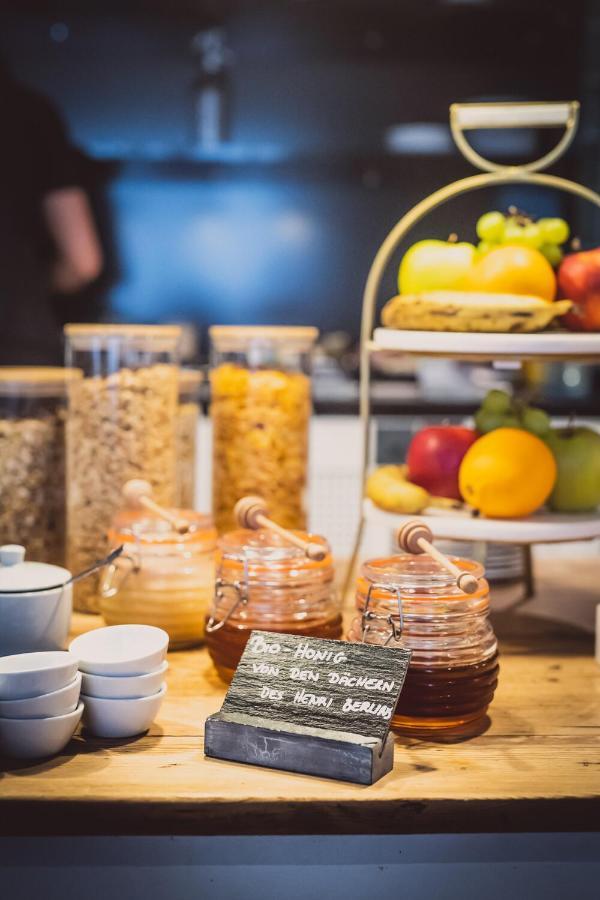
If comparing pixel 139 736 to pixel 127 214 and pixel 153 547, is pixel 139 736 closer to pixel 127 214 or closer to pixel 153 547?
pixel 153 547

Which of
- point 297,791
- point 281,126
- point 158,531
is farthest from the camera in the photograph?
point 281,126

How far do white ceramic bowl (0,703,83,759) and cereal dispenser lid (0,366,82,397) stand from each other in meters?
0.65

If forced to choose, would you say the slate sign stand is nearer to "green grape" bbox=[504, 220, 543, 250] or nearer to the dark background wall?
"green grape" bbox=[504, 220, 543, 250]

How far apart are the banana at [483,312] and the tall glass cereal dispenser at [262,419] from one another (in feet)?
0.88

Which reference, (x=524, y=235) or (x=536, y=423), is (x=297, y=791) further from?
(x=524, y=235)

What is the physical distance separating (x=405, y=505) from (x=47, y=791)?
68 centimetres

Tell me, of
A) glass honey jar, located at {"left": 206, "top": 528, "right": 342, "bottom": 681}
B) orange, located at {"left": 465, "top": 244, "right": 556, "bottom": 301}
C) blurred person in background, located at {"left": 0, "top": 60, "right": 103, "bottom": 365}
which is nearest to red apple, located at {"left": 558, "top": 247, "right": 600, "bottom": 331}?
orange, located at {"left": 465, "top": 244, "right": 556, "bottom": 301}

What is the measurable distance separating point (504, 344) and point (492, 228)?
0.90ft

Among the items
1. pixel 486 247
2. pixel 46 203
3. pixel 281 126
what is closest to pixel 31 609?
pixel 486 247

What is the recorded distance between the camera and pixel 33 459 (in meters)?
1.61

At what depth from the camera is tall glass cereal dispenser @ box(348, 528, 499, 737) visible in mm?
1159

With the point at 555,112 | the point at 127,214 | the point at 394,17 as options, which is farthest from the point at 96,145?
the point at 555,112

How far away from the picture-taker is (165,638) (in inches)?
45.9

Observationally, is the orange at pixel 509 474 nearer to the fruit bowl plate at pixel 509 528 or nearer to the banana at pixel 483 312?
the fruit bowl plate at pixel 509 528
